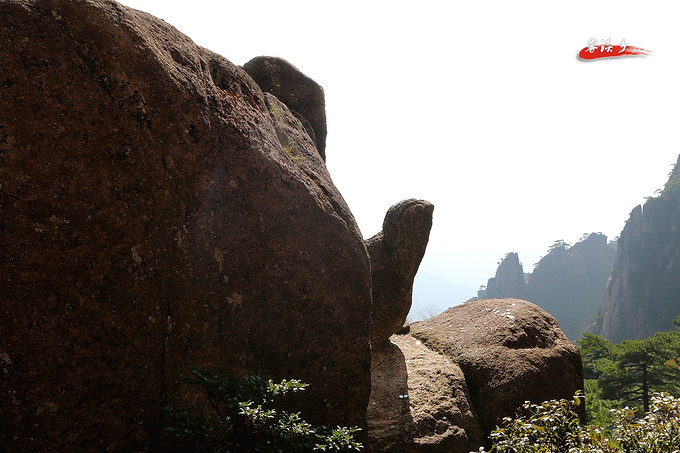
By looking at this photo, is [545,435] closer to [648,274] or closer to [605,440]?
[605,440]

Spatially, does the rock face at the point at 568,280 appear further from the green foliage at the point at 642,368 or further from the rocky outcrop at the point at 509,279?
the green foliage at the point at 642,368

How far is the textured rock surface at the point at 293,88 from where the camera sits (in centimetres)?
902

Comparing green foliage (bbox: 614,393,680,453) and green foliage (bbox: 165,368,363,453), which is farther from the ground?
green foliage (bbox: 614,393,680,453)

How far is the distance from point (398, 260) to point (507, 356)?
2988 millimetres

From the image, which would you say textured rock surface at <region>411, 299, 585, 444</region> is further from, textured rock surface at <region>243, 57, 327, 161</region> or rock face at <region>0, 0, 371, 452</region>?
textured rock surface at <region>243, 57, 327, 161</region>

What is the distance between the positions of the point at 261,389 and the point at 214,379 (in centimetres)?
42

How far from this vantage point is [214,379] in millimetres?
3525

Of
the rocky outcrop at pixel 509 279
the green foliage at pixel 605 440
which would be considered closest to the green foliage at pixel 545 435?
the green foliage at pixel 605 440

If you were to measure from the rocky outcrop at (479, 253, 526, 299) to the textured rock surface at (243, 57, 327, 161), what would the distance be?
113 meters

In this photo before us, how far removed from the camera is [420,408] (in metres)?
7.00

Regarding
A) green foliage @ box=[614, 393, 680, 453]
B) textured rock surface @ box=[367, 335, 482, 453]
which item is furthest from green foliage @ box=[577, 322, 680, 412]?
green foliage @ box=[614, 393, 680, 453]

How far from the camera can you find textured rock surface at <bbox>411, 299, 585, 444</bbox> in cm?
746

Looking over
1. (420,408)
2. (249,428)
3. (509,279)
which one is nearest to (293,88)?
(420,408)

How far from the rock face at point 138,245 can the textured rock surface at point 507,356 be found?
3554mm
